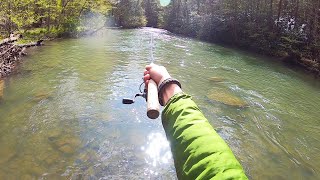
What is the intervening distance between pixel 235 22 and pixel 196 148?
29304 mm

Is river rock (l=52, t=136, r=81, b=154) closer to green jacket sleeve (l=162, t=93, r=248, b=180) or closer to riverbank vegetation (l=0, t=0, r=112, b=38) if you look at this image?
green jacket sleeve (l=162, t=93, r=248, b=180)

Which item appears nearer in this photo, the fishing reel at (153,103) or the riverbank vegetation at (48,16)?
the fishing reel at (153,103)

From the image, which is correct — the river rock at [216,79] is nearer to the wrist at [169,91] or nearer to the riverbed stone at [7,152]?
the riverbed stone at [7,152]

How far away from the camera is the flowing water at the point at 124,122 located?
5.59m

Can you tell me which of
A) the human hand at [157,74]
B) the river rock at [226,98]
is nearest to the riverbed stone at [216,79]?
Answer: the river rock at [226,98]

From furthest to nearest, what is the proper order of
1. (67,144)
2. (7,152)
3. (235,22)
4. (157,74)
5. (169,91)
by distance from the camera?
1. (235,22)
2. (67,144)
3. (7,152)
4. (157,74)
5. (169,91)

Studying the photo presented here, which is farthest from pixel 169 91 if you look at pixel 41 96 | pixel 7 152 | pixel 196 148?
pixel 41 96

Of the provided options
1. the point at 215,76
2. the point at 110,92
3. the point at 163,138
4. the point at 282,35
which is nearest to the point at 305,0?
the point at 282,35

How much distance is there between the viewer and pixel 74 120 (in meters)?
7.52

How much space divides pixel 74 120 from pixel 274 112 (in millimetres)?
6213

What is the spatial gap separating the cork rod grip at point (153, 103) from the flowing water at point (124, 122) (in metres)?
3.73

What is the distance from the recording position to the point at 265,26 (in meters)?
25.7

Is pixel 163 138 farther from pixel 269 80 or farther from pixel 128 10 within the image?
pixel 128 10

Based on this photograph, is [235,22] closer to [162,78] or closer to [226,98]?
[226,98]
